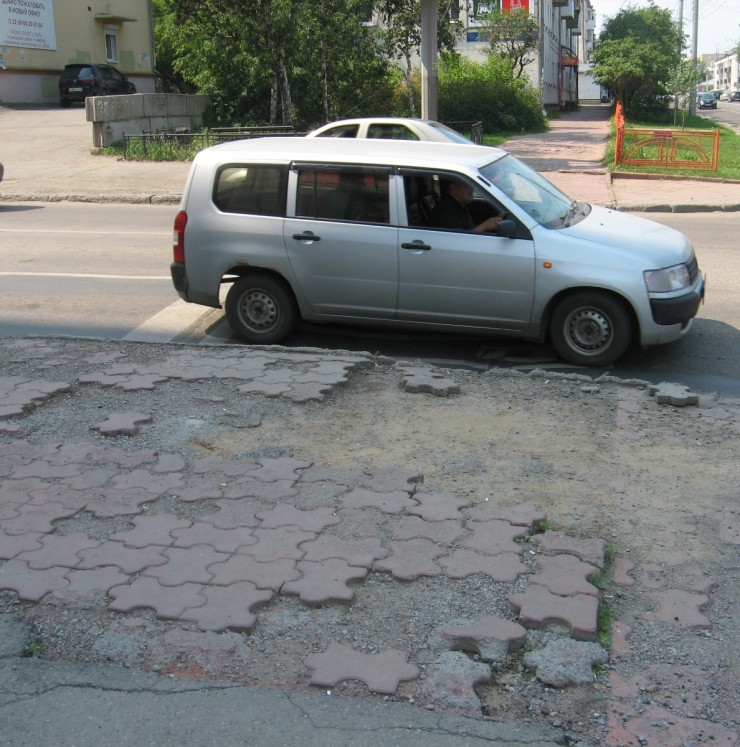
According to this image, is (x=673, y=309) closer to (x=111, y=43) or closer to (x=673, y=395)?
(x=673, y=395)

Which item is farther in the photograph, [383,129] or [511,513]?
[383,129]

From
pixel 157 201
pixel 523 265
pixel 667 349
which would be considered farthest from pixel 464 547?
pixel 157 201

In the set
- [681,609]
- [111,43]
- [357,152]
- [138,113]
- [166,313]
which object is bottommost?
[681,609]

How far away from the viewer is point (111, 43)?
140ft

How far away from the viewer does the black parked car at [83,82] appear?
3622cm

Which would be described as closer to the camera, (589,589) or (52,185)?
(589,589)

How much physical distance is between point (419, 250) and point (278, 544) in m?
3.85

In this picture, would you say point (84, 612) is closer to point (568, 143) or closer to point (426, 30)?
point (426, 30)

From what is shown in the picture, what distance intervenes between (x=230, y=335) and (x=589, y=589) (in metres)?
5.32

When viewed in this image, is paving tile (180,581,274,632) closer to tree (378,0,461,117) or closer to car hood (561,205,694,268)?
car hood (561,205,694,268)

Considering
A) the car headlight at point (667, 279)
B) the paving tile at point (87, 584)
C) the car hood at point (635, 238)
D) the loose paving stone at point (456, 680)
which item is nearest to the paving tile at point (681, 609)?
the loose paving stone at point (456, 680)

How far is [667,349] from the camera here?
8.11 meters

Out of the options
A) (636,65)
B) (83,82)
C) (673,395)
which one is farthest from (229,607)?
(636,65)

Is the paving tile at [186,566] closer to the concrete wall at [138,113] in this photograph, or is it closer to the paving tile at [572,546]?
the paving tile at [572,546]
